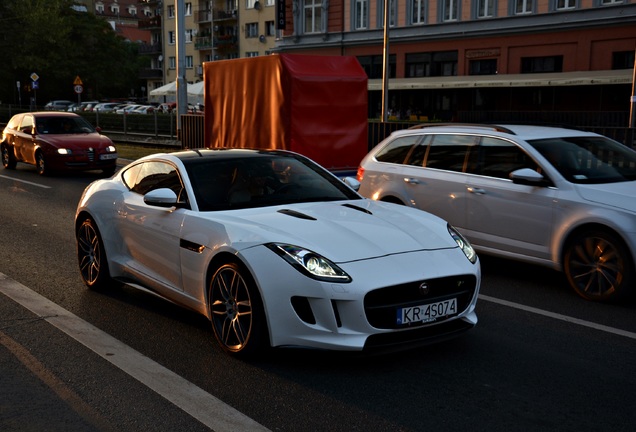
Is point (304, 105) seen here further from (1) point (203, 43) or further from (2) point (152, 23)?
(2) point (152, 23)

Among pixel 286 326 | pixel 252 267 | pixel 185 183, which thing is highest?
pixel 185 183

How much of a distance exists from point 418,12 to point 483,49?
17.5ft

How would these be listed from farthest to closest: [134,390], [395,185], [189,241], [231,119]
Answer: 1. [231,119]
2. [395,185]
3. [189,241]
4. [134,390]

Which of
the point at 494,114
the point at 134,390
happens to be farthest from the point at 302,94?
the point at 494,114

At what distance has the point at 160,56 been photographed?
86.3m

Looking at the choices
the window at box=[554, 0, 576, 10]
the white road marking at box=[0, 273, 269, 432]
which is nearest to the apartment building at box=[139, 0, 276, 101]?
the window at box=[554, 0, 576, 10]

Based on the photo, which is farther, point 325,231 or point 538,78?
point 538,78

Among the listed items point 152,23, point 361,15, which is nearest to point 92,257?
point 361,15

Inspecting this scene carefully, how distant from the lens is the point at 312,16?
51.5 meters

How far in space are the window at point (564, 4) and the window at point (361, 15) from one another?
1300 cm

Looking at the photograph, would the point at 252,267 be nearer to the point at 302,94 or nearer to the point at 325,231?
the point at 325,231

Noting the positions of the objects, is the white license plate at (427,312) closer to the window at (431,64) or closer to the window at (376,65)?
the window at (431,64)

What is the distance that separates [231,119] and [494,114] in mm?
27941

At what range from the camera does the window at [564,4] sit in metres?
38.7
